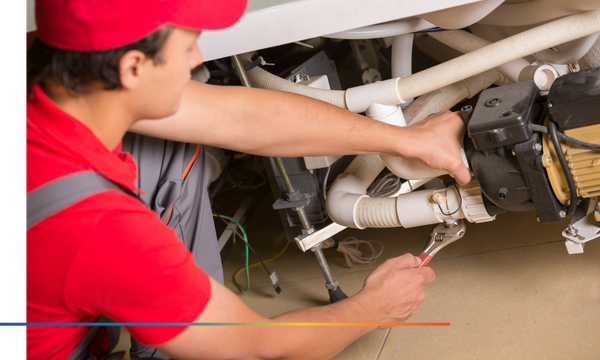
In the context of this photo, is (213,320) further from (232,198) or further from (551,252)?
(232,198)

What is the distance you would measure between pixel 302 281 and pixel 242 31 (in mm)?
841

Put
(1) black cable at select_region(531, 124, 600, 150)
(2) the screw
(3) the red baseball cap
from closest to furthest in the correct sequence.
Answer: (3) the red baseball cap → (1) black cable at select_region(531, 124, 600, 150) → (2) the screw

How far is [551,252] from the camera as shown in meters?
1.30

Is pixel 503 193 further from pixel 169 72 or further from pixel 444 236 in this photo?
pixel 169 72

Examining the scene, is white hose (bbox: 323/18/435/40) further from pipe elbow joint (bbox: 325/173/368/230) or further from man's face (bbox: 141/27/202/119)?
man's face (bbox: 141/27/202/119)

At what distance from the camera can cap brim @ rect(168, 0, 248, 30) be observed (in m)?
0.63

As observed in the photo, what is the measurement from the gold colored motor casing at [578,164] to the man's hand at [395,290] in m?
0.30

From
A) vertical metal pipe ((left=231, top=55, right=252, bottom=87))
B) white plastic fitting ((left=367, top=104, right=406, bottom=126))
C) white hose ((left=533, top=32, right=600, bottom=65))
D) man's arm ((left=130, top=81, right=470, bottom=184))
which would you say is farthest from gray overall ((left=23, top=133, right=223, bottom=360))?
white hose ((left=533, top=32, right=600, bottom=65))

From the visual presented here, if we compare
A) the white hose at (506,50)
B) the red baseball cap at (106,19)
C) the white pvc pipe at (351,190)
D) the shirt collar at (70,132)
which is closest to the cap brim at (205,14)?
the red baseball cap at (106,19)

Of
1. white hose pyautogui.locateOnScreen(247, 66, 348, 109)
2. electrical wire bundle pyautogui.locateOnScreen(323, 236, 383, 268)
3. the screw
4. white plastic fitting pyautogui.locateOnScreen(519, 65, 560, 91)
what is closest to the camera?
the screw

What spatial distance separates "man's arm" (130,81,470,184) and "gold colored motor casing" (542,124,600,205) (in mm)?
161

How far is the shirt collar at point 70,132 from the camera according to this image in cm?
64

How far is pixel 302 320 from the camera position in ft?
2.61

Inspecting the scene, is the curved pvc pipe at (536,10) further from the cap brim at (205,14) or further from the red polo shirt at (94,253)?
the red polo shirt at (94,253)
